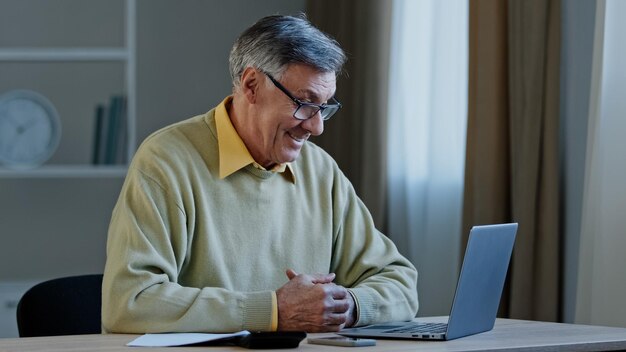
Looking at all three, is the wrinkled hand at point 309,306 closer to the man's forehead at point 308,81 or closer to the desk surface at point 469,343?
the desk surface at point 469,343

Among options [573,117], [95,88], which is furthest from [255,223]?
[95,88]

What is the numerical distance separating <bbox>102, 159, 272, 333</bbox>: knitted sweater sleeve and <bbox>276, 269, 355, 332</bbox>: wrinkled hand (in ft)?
0.11

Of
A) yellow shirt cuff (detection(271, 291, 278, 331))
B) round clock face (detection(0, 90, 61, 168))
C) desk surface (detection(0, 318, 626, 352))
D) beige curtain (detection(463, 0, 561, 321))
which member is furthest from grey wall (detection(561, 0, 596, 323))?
round clock face (detection(0, 90, 61, 168))

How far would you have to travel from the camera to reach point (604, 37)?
2.90 metres

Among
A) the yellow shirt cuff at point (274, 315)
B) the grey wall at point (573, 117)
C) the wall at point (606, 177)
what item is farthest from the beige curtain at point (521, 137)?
the yellow shirt cuff at point (274, 315)

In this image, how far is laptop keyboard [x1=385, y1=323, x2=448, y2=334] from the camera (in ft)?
→ 6.74

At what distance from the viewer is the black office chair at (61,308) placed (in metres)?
2.34

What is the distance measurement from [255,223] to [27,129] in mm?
2423

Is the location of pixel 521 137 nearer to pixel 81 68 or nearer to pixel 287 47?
pixel 287 47

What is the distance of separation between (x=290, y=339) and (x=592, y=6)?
168cm

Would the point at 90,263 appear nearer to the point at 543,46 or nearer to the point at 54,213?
the point at 54,213

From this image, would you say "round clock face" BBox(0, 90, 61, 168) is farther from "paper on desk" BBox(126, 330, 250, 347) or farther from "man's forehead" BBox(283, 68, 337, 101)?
"paper on desk" BBox(126, 330, 250, 347)

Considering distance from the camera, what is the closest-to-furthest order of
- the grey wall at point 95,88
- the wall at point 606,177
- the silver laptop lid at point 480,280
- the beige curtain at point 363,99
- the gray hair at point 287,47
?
the silver laptop lid at point 480,280 < the gray hair at point 287,47 < the wall at point 606,177 < the beige curtain at point 363,99 < the grey wall at point 95,88

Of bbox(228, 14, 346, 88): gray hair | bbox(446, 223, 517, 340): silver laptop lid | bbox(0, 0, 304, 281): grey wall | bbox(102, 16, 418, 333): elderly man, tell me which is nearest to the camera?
bbox(446, 223, 517, 340): silver laptop lid
